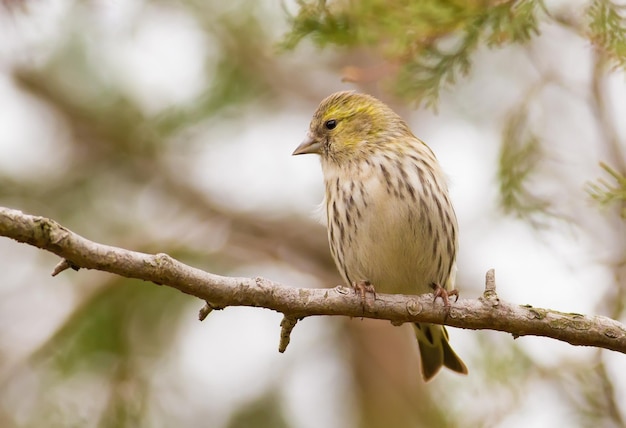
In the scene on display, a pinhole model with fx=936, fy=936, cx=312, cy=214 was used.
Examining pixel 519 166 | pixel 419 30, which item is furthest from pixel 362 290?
pixel 519 166

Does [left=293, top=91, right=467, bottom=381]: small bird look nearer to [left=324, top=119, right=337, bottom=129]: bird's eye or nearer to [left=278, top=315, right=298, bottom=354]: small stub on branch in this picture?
[left=324, top=119, right=337, bottom=129]: bird's eye

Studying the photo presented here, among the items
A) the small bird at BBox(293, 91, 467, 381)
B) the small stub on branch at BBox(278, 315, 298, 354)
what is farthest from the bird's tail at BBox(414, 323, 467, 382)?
the small stub on branch at BBox(278, 315, 298, 354)

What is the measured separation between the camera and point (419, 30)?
4.65 meters

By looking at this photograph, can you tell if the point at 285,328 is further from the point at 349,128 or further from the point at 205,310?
the point at 349,128

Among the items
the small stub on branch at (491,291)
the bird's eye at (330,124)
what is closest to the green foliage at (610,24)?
the small stub on branch at (491,291)

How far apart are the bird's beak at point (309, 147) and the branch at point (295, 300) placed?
155 centimetres

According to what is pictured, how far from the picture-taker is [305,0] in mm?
4828

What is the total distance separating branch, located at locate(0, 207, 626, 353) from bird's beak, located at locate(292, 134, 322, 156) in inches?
61.0

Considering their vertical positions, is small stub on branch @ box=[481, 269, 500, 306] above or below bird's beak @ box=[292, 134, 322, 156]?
below

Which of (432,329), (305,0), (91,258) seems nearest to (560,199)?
(432,329)

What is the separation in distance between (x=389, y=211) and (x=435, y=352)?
42.7 inches

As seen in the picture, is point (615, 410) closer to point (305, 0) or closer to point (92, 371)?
point (305, 0)

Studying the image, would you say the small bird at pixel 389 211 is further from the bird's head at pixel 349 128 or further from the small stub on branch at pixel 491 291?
the small stub on branch at pixel 491 291

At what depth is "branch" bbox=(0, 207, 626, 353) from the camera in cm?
305
